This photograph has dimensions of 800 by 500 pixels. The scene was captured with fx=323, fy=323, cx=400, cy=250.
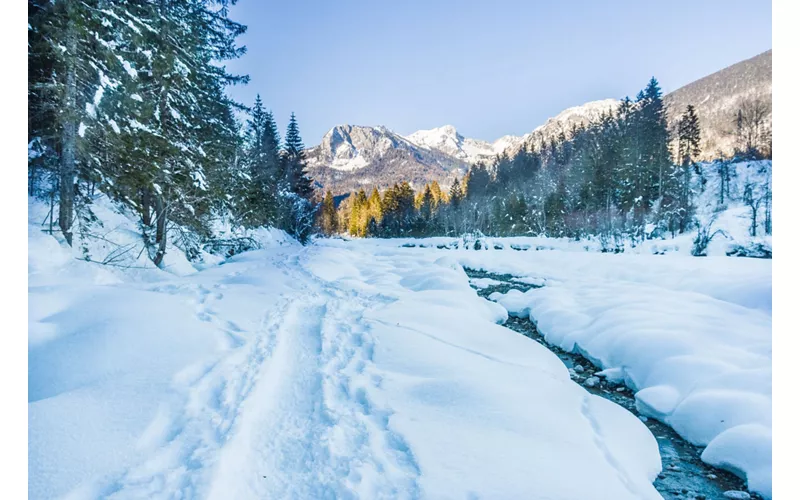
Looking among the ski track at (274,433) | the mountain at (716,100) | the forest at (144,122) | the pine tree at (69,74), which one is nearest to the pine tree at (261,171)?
the forest at (144,122)

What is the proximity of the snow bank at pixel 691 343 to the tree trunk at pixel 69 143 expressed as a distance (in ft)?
31.5

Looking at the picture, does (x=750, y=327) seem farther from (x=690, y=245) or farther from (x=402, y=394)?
(x=690, y=245)

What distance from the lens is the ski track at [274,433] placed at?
1.98 meters

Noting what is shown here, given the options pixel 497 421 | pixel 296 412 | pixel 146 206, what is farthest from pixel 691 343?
pixel 146 206

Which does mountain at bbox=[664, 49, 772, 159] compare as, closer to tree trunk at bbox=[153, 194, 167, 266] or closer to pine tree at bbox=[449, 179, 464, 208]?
pine tree at bbox=[449, 179, 464, 208]

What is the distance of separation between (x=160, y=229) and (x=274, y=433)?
8.69 m

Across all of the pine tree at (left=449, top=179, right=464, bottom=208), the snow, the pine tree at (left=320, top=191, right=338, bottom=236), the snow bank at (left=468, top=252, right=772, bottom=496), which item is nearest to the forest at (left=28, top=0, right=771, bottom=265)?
the snow

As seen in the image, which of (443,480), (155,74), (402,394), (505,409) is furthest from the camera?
(155,74)

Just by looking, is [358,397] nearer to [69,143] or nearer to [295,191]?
[69,143]

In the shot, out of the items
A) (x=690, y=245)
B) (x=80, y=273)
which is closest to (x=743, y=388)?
(x=80, y=273)

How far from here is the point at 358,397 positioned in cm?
304
